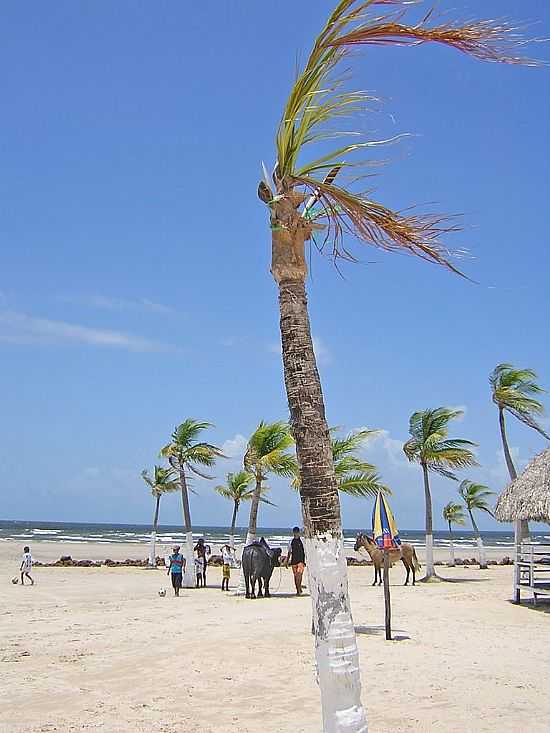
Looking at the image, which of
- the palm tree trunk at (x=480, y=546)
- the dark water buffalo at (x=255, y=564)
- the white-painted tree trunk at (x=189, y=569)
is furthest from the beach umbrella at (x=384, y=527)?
the palm tree trunk at (x=480, y=546)

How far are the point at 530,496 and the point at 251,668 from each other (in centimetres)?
946

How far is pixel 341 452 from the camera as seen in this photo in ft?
53.4

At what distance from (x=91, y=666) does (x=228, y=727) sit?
3376mm

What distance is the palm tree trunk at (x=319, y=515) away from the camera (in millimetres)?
4465

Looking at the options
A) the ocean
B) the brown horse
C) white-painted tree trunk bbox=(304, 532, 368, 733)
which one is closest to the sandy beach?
white-painted tree trunk bbox=(304, 532, 368, 733)

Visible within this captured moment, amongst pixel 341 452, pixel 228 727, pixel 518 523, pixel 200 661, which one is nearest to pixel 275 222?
pixel 228 727

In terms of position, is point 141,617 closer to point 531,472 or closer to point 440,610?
point 440,610

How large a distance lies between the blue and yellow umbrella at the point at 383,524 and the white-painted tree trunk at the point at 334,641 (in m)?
7.23

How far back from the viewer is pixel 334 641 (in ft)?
14.9

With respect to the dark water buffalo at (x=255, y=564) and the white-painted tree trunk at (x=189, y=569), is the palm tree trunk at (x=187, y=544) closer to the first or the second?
the white-painted tree trunk at (x=189, y=569)

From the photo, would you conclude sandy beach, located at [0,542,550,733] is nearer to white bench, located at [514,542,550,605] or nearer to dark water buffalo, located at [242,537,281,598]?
white bench, located at [514,542,550,605]

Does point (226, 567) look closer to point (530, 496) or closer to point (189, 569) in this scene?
point (189, 569)

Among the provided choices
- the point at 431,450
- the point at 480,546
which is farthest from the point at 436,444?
the point at 480,546

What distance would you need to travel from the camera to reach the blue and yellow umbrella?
11.8m
